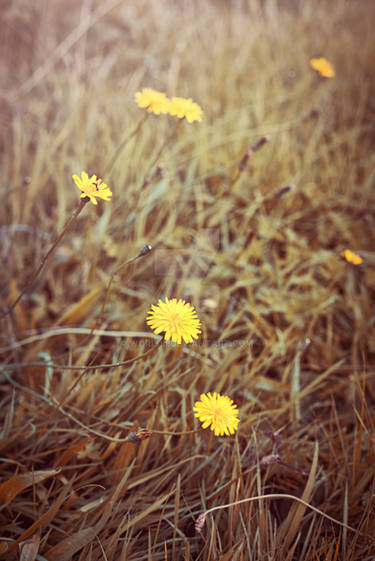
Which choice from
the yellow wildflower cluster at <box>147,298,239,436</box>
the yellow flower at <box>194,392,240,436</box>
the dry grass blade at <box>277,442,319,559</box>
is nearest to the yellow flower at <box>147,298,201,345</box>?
the yellow wildflower cluster at <box>147,298,239,436</box>

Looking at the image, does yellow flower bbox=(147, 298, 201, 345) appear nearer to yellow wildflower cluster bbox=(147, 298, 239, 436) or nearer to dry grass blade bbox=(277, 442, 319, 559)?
yellow wildflower cluster bbox=(147, 298, 239, 436)

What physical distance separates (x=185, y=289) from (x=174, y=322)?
2.01ft

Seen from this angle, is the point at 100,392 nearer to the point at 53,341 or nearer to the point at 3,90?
the point at 53,341

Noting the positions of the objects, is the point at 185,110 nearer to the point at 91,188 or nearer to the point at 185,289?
the point at 91,188

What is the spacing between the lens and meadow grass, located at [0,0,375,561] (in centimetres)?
73

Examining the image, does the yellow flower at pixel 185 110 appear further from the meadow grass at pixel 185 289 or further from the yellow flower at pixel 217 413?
the yellow flower at pixel 217 413

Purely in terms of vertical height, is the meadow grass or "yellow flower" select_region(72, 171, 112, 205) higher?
"yellow flower" select_region(72, 171, 112, 205)

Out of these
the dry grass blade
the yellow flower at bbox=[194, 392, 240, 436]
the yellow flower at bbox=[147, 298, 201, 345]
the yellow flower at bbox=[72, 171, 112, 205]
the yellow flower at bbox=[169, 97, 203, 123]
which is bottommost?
the dry grass blade

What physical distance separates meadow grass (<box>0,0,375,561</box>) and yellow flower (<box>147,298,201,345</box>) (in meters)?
0.14

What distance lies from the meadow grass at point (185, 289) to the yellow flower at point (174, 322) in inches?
5.6

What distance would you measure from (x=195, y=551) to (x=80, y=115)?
155 centimetres

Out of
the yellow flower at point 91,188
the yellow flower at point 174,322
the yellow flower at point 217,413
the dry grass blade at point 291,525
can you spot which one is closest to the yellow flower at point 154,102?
the yellow flower at point 91,188

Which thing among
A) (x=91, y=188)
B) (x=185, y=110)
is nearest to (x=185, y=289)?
(x=185, y=110)

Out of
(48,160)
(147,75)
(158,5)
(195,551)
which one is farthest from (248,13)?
(195,551)
